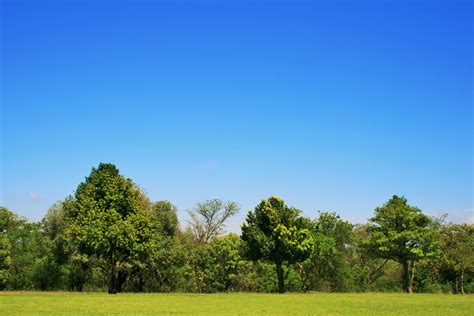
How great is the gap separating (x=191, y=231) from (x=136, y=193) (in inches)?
1059

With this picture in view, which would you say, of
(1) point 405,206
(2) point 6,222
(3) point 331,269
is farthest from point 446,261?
(2) point 6,222

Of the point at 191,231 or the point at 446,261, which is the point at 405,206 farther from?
the point at 191,231

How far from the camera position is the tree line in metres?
53.8

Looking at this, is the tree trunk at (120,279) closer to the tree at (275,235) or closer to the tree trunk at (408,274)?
the tree at (275,235)

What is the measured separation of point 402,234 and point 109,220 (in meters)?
35.3

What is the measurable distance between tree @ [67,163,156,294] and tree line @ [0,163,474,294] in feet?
0.37

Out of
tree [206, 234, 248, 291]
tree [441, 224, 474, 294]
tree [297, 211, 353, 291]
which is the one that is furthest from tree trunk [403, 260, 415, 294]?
tree [206, 234, 248, 291]

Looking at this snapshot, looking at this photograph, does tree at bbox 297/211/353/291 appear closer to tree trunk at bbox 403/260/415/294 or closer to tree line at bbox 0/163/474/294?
tree line at bbox 0/163/474/294

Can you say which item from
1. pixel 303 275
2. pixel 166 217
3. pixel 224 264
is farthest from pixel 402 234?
pixel 166 217

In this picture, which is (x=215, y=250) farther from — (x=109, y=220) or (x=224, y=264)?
(x=109, y=220)

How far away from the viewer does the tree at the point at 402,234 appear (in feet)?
202

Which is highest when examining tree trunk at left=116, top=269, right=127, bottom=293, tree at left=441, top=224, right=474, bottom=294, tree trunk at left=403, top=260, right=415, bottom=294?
tree at left=441, top=224, right=474, bottom=294

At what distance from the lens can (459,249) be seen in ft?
226

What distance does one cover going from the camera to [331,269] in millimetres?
75000
